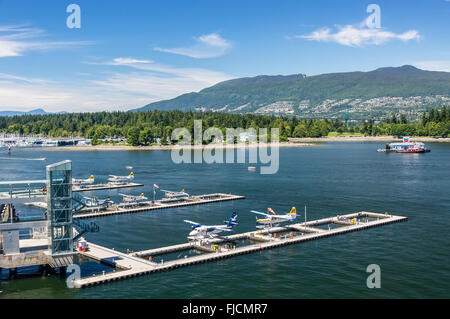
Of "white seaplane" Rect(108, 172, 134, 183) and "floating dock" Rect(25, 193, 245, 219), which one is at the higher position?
"white seaplane" Rect(108, 172, 134, 183)

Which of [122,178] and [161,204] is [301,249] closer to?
[161,204]

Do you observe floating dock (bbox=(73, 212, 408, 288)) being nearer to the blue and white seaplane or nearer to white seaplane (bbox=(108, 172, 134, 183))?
the blue and white seaplane

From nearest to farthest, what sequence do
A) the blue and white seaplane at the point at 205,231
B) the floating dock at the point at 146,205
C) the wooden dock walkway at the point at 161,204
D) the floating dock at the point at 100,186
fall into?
the blue and white seaplane at the point at 205,231 → the wooden dock walkway at the point at 161,204 → the floating dock at the point at 146,205 → the floating dock at the point at 100,186

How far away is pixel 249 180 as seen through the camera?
146375 mm

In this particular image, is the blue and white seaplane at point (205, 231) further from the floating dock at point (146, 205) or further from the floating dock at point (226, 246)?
the floating dock at point (146, 205)

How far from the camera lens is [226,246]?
217 ft

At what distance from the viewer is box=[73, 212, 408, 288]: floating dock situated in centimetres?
5550

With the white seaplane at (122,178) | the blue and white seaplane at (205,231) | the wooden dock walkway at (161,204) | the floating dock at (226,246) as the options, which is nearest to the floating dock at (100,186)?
the white seaplane at (122,178)

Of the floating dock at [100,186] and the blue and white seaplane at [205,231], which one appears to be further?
the floating dock at [100,186]

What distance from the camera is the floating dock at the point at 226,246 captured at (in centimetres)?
5550

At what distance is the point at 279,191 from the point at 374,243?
168 ft

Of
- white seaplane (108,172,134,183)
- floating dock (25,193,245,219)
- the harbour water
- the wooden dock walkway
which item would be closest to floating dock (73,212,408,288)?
the harbour water
